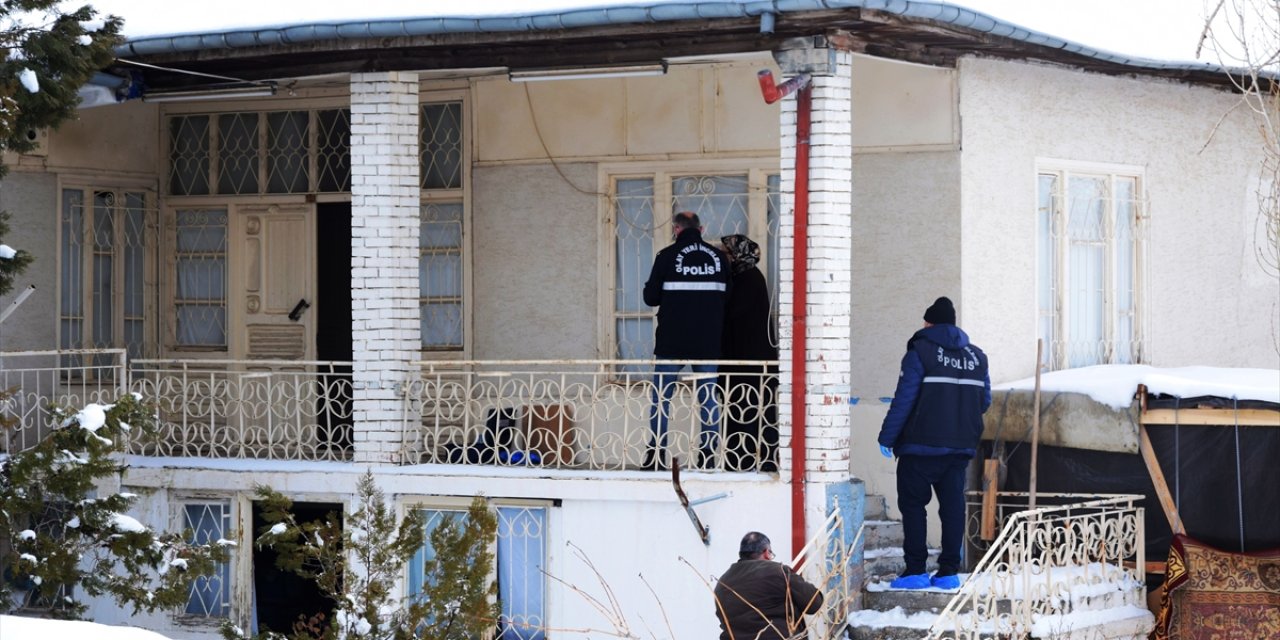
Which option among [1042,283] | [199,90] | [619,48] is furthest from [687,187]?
[199,90]

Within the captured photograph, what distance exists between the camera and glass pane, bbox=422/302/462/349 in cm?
1398

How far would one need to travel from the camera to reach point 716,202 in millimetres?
13156

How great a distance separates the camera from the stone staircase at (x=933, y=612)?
10.8m

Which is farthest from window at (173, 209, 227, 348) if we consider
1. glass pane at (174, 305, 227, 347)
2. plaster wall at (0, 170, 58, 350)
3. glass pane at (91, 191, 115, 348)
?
plaster wall at (0, 170, 58, 350)

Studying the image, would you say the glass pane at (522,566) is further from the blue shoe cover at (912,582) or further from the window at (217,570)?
the blue shoe cover at (912,582)

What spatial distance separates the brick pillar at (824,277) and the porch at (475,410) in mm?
304

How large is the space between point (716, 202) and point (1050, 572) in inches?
157

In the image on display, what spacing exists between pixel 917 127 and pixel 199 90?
5205mm

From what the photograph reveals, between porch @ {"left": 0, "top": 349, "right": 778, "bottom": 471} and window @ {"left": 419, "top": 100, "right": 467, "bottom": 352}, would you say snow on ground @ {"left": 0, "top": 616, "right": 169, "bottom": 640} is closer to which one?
porch @ {"left": 0, "top": 349, "right": 778, "bottom": 471}

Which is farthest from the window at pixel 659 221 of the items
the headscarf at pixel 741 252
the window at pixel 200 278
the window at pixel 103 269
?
the window at pixel 103 269

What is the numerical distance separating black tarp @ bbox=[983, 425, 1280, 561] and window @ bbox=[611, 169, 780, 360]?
3.02 m

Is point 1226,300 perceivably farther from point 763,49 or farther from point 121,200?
point 121,200

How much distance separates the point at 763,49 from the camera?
36.8ft

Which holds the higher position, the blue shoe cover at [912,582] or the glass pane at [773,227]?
the glass pane at [773,227]
